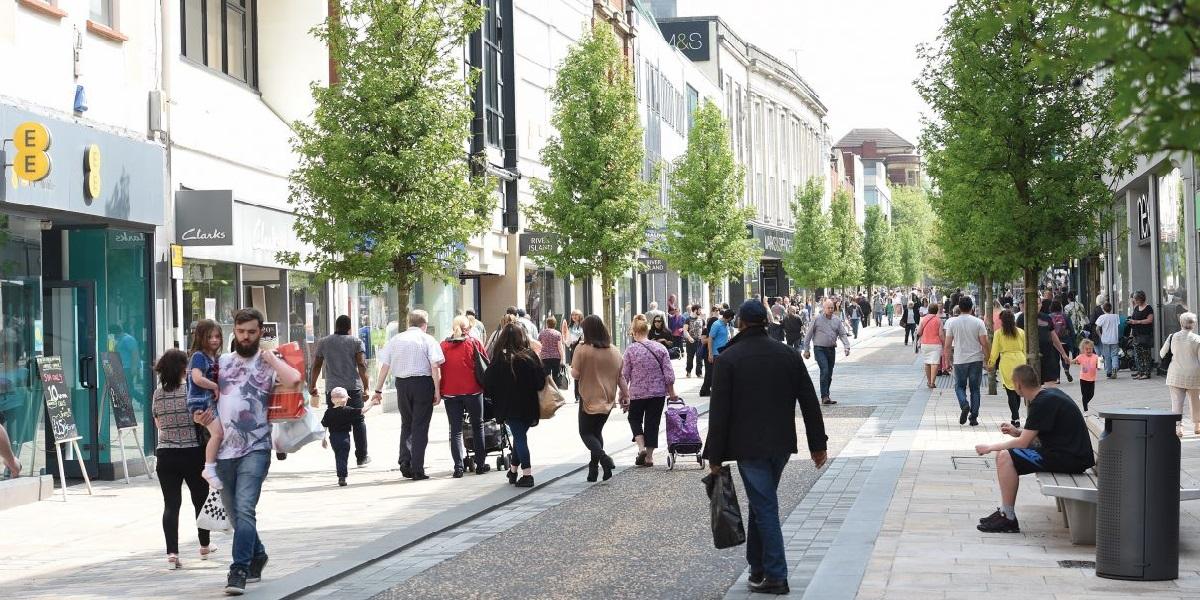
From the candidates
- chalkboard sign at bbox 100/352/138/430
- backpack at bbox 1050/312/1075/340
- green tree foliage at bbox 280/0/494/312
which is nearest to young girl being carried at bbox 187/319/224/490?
chalkboard sign at bbox 100/352/138/430

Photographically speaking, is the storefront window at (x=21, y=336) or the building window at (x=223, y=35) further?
the building window at (x=223, y=35)

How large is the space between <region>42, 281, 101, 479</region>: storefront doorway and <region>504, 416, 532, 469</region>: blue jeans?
487cm

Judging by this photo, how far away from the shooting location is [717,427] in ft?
28.9

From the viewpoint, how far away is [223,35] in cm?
2230

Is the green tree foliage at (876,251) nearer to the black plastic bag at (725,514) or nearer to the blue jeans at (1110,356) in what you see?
the blue jeans at (1110,356)

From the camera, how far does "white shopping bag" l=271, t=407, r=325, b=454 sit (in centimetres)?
1002

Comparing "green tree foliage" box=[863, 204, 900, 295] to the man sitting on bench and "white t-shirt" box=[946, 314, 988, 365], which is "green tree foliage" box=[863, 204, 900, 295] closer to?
"white t-shirt" box=[946, 314, 988, 365]

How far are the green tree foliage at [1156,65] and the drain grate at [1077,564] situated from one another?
5289mm

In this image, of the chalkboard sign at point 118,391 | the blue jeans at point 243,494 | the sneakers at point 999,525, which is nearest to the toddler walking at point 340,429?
the chalkboard sign at point 118,391

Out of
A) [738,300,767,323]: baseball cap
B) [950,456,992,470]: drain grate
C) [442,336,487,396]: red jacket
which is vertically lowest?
[950,456,992,470]: drain grate

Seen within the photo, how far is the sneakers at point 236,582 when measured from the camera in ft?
29.3

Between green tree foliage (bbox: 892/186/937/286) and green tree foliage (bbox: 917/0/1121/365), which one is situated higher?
green tree foliage (bbox: 892/186/937/286)

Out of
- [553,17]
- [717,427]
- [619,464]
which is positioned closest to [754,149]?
[553,17]

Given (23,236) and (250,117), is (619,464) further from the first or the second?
(250,117)
